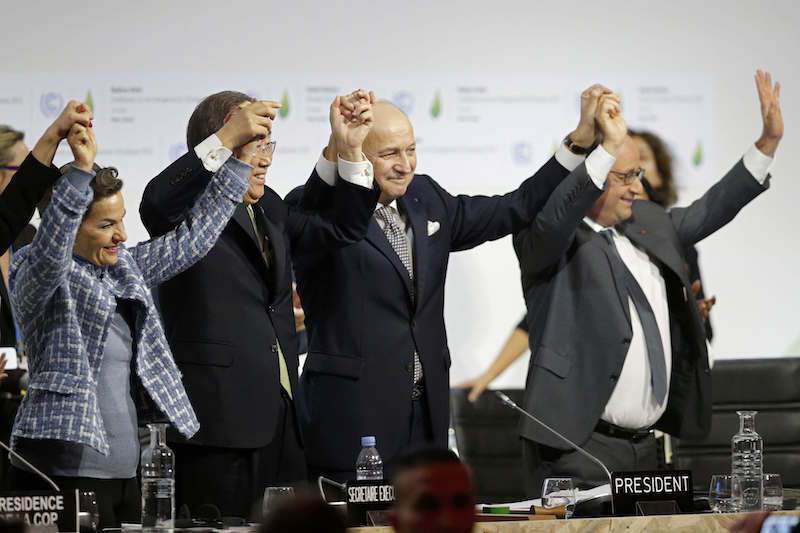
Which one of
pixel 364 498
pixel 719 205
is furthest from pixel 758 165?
pixel 364 498

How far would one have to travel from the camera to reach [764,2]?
5246 mm

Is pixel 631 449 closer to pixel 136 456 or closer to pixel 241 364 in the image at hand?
pixel 241 364

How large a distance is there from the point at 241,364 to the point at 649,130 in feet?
7.45

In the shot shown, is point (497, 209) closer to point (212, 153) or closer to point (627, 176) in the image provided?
point (627, 176)

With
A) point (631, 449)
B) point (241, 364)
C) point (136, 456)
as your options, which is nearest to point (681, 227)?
point (631, 449)

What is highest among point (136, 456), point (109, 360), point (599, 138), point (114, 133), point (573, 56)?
point (573, 56)

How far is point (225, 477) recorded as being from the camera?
343 centimetres

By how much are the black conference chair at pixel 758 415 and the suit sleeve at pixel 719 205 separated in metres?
1.11

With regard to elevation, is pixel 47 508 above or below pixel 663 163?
below

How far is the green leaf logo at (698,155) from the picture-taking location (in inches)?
203

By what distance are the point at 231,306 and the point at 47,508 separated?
966mm

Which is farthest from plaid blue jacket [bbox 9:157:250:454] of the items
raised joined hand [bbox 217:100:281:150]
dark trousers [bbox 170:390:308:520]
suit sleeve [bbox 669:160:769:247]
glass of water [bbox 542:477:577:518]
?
suit sleeve [bbox 669:160:769:247]

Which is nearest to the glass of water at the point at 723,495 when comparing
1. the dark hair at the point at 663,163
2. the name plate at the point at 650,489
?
the name plate at the point at 650,489

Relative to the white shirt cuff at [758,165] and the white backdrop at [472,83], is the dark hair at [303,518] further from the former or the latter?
the white backdrop at [472,83]
